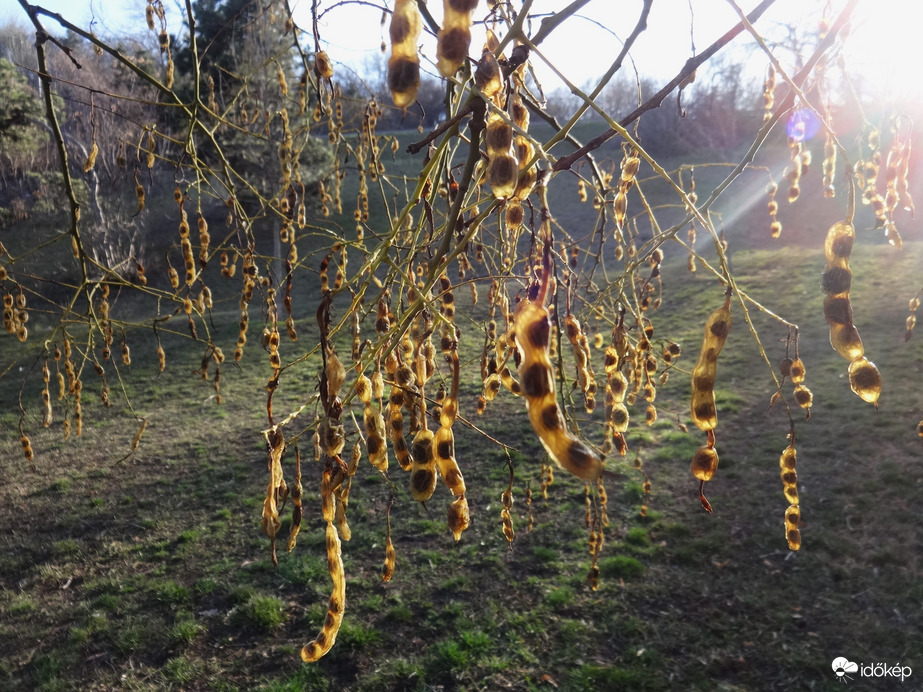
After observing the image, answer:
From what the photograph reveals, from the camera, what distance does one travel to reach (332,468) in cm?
81

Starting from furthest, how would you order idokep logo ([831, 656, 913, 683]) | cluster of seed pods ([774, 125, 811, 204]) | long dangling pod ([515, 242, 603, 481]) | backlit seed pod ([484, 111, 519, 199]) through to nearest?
1. idokep logo ([831, 656, 913, 683])
2. cluster of seed pods ([774, 125, 811, 204])
3. backlit seed pod ([484, 111, 519, 199])
4. long dangling pod ([515, 242, 603, 481])

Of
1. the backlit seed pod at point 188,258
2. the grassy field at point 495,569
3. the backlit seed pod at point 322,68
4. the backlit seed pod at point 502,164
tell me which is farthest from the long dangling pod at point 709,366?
the backlit seed pod at point 188,258

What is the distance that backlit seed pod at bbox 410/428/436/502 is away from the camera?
0.78 meters

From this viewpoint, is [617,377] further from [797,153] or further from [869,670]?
[869,670]

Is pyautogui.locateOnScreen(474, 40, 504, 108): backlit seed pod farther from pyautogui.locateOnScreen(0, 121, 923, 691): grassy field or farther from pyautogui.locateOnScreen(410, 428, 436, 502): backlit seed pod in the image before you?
pyautogui.locateOnScreen(0, 121, 923, 691): grassy field

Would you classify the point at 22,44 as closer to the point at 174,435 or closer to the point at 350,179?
the point at 350,179

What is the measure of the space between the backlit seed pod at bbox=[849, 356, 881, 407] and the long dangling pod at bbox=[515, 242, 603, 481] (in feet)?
1.49

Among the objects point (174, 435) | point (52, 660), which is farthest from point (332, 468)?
point (174, 435)

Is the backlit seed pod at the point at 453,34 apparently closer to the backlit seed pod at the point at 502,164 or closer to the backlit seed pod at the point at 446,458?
the backlit seed pod at the point at 502,164

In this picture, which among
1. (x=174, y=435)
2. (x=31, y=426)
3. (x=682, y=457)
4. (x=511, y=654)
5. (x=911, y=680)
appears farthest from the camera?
(x=31, y=426)

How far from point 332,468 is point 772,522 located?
150 inches

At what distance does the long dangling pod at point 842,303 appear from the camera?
70 centimetres

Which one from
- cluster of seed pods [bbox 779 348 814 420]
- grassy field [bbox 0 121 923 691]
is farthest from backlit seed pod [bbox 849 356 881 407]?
grassy field [bbox 0 121 923 691]

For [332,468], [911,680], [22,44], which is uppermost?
[22,44]
